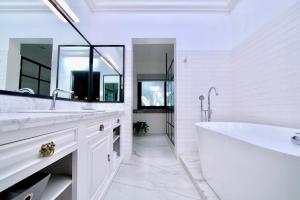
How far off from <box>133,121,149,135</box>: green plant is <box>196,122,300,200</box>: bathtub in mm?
3138

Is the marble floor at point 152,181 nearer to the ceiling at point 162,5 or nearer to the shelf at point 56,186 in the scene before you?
the shelf at point 56,186

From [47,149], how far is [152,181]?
158 centimetres

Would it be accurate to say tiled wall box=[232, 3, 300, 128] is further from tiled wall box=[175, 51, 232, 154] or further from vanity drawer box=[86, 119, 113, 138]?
vanity drawer box=[86, 119, 113, 138]

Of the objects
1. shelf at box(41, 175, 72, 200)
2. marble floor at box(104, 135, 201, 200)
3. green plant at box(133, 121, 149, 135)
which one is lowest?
marble floor at box(104, 135, 201, 200)

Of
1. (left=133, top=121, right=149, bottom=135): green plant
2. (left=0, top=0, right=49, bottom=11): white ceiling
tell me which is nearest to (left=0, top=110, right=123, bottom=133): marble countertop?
(left=0, top=0, right=49, bottom=11): white ceiling

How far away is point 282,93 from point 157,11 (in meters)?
2.32

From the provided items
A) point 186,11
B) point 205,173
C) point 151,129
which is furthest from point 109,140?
point 151,129

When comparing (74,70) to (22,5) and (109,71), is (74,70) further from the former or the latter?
(22,5)

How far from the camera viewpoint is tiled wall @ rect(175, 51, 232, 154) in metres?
2.90

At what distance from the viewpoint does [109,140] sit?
6.01 feet

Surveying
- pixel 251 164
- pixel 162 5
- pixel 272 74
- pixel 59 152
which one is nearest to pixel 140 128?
pixel 162 5

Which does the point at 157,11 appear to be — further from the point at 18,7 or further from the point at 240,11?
A: the point at 18,7

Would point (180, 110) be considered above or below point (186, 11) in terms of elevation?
below

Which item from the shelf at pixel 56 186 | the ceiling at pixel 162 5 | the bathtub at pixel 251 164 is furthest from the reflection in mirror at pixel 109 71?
the shelf at pixel 56 186
